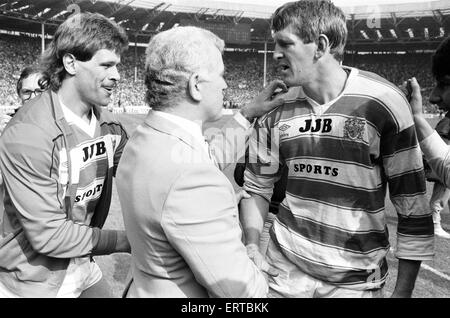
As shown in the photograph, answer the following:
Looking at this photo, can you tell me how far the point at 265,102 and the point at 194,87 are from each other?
2.71ft

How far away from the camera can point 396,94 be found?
6.45ft

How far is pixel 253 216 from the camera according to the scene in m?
2.41

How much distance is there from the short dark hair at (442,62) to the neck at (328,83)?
45cm

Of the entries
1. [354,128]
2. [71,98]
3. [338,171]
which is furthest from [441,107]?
[71,98]

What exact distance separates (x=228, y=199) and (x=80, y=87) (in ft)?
4.36

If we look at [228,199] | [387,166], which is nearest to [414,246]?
[387,166]

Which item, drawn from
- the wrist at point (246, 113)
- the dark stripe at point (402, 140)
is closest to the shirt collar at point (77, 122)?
the wrist at point (246, 113)

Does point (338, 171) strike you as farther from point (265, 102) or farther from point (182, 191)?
point (182, 191)

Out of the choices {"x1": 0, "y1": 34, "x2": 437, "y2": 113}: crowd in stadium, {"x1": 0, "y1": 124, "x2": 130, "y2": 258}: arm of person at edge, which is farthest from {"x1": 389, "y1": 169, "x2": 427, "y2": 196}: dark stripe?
{"x1": 0, "y1": 34, "x2": 437, "y2": 113}: crowd in stadium

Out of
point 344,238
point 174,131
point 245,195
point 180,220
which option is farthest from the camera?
point 245,195

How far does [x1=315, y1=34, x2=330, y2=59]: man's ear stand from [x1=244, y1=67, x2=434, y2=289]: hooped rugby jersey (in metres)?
0.16

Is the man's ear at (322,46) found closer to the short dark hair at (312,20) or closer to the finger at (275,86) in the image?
the short dark hair at (312,20)

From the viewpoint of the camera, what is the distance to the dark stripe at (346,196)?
79.7 inches
